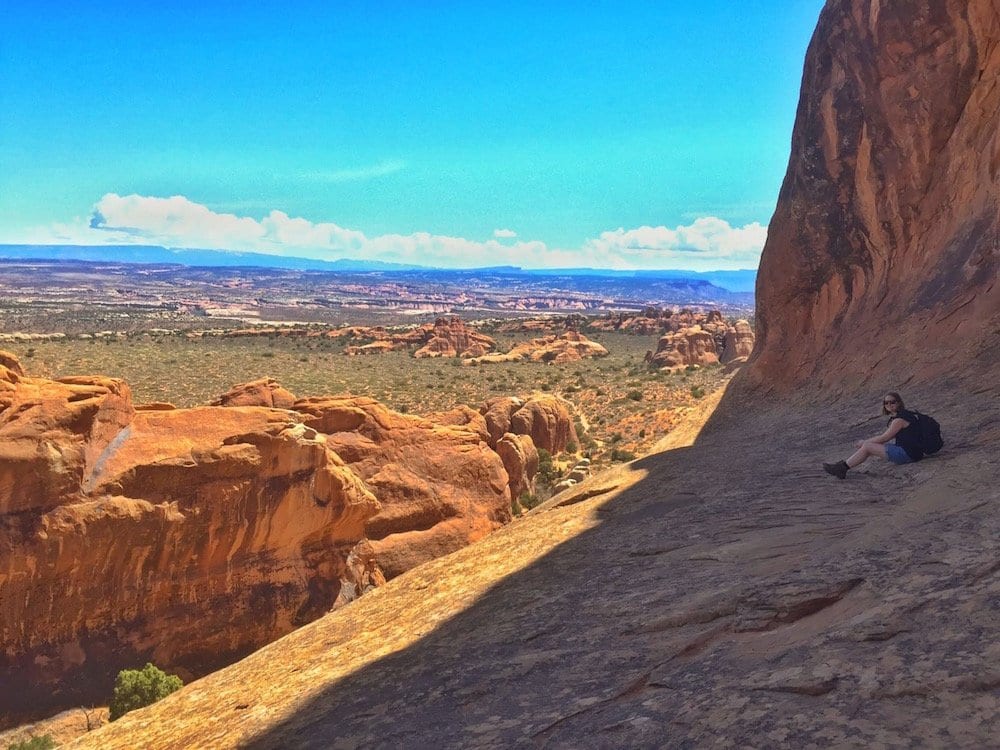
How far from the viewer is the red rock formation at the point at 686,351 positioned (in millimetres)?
59031

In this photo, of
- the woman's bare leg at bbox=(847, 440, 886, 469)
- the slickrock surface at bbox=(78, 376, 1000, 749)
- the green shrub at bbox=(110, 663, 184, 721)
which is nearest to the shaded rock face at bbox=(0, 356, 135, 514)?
the green shrub at bbox=(110, 663, 184, 721)

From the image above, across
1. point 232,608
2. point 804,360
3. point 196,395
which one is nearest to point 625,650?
point 232,608

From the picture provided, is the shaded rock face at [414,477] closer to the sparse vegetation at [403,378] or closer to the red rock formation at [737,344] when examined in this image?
the sparse vegetation at [403,378]

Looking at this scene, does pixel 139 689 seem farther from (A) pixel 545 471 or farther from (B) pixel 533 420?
(B) pixel 533 420

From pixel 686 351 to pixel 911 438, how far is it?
52.8m

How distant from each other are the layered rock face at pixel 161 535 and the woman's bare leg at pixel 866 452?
1087 cm

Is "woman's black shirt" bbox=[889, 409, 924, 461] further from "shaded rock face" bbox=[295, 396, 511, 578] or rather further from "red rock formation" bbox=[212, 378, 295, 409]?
"red rock formation" bbox=[212, 378, 295, 409]

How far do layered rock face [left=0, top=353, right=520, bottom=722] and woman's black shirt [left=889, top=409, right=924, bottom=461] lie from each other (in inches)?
450

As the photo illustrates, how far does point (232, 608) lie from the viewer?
14758mm

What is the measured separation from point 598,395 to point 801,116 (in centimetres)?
2839

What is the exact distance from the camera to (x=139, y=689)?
12.4m

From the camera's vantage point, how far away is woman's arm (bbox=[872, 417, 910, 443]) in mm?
8500

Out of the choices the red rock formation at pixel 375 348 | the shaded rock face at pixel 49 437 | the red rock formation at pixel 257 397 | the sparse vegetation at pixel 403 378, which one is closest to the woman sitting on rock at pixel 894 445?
the shaded rock face at pixel 49 437

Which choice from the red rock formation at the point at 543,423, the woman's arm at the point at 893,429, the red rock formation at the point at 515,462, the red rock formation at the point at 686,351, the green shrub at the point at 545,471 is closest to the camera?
the woman's arm at the point at 893,429
